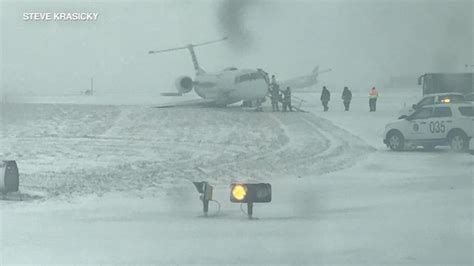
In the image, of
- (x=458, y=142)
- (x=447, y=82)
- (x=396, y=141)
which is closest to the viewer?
(x=447, y=82)

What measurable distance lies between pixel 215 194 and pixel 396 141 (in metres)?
1.56

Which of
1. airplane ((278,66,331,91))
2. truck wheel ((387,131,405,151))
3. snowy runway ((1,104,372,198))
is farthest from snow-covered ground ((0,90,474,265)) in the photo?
truck wheel ((387,131,405,151))

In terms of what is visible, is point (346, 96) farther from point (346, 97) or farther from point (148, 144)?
point (148, 144)

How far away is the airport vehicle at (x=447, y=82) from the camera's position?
3162mm

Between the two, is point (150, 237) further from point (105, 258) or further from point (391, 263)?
point (391, 263)

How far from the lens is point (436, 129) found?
5695 millimetres

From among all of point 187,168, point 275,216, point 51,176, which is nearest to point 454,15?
point 275,216

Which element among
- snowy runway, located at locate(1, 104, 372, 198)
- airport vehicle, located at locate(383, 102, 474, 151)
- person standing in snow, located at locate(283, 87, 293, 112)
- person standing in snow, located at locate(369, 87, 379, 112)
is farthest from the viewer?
airport vehicle, located at locate(383, 102, 474, 151)

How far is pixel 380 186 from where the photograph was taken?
3648 millimetres

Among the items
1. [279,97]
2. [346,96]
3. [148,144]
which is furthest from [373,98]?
[148,144]

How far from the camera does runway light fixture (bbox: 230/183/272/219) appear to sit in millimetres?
3176

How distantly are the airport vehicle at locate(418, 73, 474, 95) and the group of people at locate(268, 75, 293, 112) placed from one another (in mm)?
632

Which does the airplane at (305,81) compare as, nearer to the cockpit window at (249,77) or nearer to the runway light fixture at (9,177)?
the cockpit window at (249,77)

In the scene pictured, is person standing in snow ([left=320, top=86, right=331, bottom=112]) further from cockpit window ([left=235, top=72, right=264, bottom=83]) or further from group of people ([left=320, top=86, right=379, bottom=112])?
cockpit window ([left=235, top=72, right=264, bottom=83])
